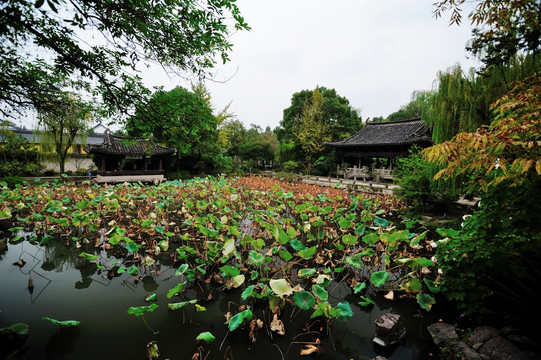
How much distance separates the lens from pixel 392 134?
680 inches

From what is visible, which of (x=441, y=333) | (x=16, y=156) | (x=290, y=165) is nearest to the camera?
(x=441, y=333)

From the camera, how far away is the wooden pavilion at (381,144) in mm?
14745

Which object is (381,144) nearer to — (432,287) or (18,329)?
(432,287)

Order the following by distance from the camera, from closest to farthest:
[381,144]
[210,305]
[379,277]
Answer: [379,277]
[210,305]
[381,144]

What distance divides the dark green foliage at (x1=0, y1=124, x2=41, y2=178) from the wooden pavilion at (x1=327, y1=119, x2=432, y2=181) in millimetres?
22639

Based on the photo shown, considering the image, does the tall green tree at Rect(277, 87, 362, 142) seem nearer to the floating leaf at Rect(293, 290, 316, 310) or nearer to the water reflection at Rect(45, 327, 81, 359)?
the floating leaf at Rect(293, 290, 316, 310)

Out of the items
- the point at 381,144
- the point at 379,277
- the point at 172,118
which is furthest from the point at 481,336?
the point at 381,144

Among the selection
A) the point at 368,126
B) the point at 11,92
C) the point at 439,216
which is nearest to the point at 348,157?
the point at 368,126

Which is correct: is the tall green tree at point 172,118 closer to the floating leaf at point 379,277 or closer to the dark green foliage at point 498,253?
the floating leaf at point 379,277

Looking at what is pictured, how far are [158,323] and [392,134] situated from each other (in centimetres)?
1851

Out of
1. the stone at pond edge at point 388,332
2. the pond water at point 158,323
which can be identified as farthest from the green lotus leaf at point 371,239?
the stone at pond edge at point 388,332

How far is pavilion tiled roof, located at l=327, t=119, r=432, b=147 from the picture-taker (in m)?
14.4

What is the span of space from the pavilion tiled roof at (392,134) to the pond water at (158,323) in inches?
531

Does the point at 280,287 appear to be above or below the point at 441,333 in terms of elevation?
above
